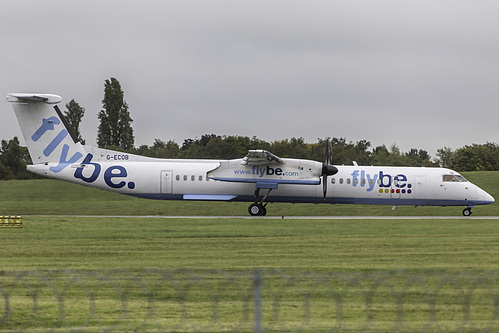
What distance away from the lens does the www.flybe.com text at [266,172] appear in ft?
109

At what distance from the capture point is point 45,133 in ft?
112

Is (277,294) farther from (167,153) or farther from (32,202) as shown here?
(167,153)

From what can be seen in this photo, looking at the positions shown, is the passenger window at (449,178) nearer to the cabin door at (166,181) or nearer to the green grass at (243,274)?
the green grass at (243,274)

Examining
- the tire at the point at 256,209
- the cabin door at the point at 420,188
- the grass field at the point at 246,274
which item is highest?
the cabin door at the point at 420,188

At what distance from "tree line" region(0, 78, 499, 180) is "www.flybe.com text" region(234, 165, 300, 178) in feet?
73.2

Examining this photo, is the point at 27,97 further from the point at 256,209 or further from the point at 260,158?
the point at 256,209

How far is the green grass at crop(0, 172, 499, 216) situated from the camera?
132 ft

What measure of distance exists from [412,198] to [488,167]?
137 ft

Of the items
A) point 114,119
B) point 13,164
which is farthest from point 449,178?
point 114,119

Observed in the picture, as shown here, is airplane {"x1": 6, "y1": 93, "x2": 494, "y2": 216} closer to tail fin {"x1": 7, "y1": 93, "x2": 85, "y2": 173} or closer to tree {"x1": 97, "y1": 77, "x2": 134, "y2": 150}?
tail fin {"x1": 7, "y1": 93, "x2": 85, "y2": 173}

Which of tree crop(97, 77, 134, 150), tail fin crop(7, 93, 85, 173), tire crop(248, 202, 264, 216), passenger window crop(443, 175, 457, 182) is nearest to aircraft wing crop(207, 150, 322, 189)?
tire crop(248, 202, 264, 216)

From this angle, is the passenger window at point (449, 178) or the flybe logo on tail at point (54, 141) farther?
the passenger window at point (449, 178)

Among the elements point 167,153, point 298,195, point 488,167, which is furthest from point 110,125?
point 298,195

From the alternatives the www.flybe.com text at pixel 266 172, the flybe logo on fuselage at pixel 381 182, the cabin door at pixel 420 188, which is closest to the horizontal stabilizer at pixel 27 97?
the www.flybe.com text at pixel 266 172
